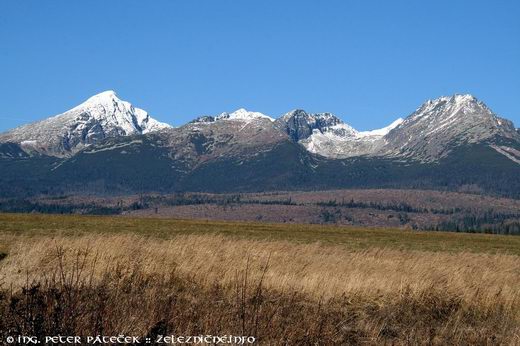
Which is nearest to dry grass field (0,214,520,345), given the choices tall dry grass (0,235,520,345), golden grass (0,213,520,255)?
tall dry grass (0,235,520,345)

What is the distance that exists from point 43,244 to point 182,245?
551cm

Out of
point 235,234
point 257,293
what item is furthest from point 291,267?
point 235,234

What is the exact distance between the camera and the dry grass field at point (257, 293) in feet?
39.7

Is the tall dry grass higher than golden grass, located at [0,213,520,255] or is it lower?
higher

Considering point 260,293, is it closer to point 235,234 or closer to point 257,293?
point 257,293

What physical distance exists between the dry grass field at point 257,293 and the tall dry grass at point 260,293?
4 cm

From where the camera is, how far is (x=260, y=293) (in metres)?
15.1

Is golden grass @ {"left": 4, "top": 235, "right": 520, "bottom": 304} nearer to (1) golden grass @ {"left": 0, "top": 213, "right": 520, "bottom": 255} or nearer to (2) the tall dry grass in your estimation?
(2) the tall dry grass

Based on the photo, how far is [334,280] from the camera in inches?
778

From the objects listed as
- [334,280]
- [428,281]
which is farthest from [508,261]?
[334,280]

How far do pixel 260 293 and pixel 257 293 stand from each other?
107 centimetres

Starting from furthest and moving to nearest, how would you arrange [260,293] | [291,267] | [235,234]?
[235,234] → [291,267] → [260,293]

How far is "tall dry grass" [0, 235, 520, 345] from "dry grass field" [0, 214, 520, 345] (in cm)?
4

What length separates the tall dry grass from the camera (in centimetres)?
1222
